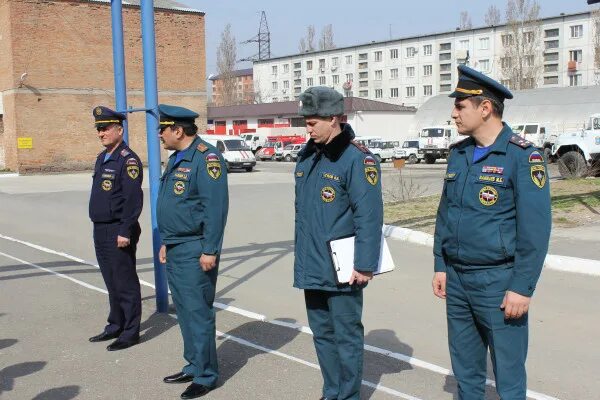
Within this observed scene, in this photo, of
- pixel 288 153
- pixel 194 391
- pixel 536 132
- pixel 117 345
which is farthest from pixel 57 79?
pixel 194 391

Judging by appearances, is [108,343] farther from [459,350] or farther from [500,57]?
[500,57]

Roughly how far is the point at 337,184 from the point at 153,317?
348 cm

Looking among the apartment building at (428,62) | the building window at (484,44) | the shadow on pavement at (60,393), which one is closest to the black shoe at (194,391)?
→ the shadow on pavement at (60,393)

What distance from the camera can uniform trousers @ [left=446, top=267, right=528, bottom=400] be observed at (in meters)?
3.29

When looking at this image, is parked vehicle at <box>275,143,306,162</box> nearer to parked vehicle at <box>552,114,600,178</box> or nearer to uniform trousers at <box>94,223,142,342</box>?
parked vehicle at <box>552,114,600,178</box>

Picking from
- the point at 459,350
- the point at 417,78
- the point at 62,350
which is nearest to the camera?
the point at 459,350

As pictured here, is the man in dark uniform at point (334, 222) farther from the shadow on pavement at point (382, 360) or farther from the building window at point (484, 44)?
the building window at point (484, 44)

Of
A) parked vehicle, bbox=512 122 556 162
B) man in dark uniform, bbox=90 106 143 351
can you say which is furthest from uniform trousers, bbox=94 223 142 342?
parked vehicle, bbox=512 122 556 162

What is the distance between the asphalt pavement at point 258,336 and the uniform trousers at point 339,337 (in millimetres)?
495

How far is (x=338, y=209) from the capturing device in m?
3.88

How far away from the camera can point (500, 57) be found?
7425 cm

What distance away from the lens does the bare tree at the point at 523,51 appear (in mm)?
68075

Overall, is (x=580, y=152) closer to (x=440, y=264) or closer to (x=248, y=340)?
(x=248, y=340)

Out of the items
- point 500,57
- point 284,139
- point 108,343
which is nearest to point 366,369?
point 108,343
